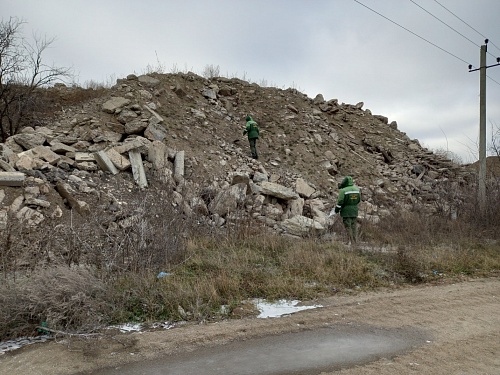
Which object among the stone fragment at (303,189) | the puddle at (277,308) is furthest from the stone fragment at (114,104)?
the puddle at (277,308)

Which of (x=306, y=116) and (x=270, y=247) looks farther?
(x=306, y=116)

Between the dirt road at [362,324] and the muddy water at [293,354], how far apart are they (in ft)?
0.35

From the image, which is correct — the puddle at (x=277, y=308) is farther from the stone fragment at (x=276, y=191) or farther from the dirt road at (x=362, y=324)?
the stone fragment at (x=276, y=191)

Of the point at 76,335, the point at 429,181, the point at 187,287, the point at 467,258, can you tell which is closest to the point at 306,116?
the point at 429,181

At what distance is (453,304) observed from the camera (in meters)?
5.02

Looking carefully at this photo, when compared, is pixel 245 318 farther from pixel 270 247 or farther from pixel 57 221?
pixel 57 221

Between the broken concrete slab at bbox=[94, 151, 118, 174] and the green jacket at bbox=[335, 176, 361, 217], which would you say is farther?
the broken concrete slab at bbox=[94, 151, 118, 174]

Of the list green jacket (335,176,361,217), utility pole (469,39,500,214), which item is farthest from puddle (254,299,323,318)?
utility pole (469,39,500,214)

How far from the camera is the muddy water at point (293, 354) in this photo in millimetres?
3258

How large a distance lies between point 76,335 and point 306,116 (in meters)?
16.0

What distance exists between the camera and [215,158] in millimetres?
12492

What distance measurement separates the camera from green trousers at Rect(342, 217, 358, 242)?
8.77m

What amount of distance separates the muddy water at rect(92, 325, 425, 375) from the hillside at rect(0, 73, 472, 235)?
12.2ft

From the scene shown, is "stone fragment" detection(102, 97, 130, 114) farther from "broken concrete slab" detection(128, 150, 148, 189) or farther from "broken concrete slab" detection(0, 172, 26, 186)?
"broken concrete slab" detection(0, 172, 26, 186)
